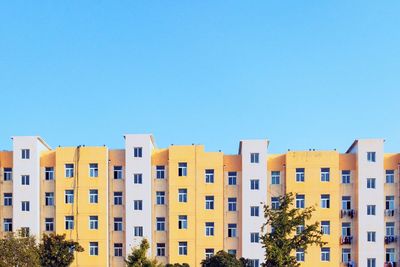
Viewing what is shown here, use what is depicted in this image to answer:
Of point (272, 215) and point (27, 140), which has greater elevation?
point (27, 140)

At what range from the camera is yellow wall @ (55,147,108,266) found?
46312mm

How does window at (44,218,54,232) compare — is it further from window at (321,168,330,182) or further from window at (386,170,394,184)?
window at (386,170,394,184)

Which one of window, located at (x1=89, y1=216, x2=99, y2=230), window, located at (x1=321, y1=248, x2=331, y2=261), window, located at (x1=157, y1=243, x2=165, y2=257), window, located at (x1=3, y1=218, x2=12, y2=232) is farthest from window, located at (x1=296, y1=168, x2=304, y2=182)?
window, located at (x1=3, y1=218, x2=12, y2=232)

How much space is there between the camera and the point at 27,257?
113 feet

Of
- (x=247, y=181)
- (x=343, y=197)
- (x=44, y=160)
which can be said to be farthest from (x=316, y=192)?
(x=44, y=160)

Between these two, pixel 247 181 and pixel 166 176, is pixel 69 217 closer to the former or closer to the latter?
pixel 166 176

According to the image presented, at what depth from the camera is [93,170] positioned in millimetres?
46938

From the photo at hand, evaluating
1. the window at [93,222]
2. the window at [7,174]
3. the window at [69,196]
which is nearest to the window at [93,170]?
the window at [69,196]

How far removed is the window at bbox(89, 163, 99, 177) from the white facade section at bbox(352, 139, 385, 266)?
1786 cm

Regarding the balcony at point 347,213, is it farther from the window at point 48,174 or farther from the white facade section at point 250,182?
the window at point 48,174

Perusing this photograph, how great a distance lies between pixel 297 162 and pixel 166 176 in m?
9.08

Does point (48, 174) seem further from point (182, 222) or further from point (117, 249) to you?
point (182, 222)

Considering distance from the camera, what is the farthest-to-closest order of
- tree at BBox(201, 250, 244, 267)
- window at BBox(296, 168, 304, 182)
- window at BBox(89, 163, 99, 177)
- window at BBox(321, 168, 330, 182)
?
window at BBox(89, 163, 99, 177) → window at BBox(296, 168, 304, 182) → window at BBox(321, 168, 330, 182) → tree at BBox(201, 250, 244, 267)

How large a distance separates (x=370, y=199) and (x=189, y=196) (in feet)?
40.1
